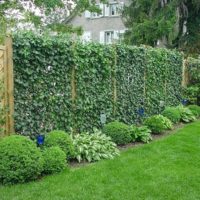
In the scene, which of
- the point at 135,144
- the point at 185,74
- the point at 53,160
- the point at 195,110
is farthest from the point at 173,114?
the point at 53,160

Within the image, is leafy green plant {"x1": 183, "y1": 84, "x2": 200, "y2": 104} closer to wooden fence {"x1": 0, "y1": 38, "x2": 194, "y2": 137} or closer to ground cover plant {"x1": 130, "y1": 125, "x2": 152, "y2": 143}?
ground cover plant {"x1": 130, "y1": 125, "x2": 152, "y2": 143}

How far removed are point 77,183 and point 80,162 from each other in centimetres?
106

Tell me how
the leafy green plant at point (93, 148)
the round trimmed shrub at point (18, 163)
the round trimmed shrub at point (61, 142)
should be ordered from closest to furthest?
the round trimmed shrub at point (18, 163)
the round trimmed shrub at point (61, 142)
the leafy green plant at point (93, 148)

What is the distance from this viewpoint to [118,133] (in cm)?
654

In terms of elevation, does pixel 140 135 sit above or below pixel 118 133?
below

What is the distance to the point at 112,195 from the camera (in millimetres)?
4074

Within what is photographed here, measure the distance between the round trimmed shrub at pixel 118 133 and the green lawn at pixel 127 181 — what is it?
1.45 feet

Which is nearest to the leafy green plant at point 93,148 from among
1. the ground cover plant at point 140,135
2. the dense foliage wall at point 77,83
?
the dense foliage wall at point 77,83

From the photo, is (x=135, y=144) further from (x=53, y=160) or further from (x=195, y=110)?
(x=195, y=110)

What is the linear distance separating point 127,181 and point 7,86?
7.71 ft

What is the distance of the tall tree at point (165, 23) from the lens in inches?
637

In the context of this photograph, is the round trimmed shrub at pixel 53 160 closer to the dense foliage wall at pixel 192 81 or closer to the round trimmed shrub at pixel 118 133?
the round trimmed shrub at pixel 118 133

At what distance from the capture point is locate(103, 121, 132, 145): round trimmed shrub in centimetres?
654

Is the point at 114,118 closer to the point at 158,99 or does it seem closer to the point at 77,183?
the point at 158,99
